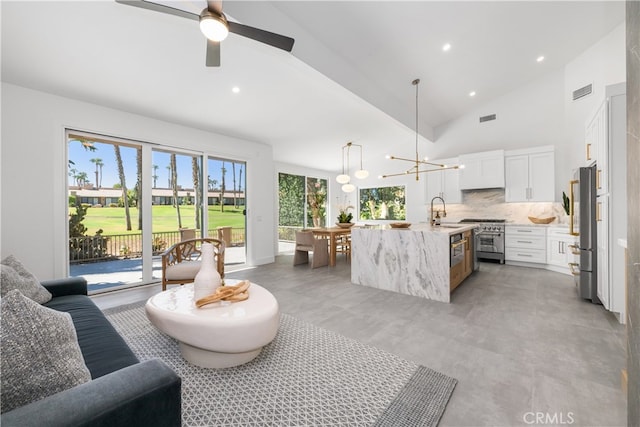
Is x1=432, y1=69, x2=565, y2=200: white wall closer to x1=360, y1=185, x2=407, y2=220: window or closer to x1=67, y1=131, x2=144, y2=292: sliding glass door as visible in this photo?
x1=360, y1=185, x2=407, y2=220: window

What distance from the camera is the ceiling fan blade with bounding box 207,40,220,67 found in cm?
211

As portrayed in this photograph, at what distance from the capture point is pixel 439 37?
11.4ft

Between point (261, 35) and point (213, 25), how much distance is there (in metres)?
0.36

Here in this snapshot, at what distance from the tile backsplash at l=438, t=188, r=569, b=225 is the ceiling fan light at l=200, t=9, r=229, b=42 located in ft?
20.4

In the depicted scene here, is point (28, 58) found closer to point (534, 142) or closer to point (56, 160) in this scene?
point (56, 160)

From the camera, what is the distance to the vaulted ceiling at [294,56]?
2488 mm

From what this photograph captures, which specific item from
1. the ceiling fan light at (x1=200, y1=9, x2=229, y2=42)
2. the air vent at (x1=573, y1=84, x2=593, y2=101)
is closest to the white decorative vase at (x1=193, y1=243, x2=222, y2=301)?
the ceiling fan light at (x1=200, y1=9, x2=229, y2=42)

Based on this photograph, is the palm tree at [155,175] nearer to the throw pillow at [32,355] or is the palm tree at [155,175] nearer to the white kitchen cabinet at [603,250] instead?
the throw pillow at [32,355]

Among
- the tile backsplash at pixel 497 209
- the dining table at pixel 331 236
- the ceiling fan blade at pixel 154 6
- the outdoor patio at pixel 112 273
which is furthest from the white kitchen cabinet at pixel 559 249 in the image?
the outdoor patio at pixel 112 273

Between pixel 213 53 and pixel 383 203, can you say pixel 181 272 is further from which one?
pixel 383 203

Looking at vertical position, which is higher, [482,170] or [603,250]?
[482,170]

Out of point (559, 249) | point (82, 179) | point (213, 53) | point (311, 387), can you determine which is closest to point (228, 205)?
point (82, 179)

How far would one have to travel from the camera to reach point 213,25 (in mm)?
1751

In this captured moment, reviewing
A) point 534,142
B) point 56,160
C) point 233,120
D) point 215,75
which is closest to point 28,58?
point 56,160
